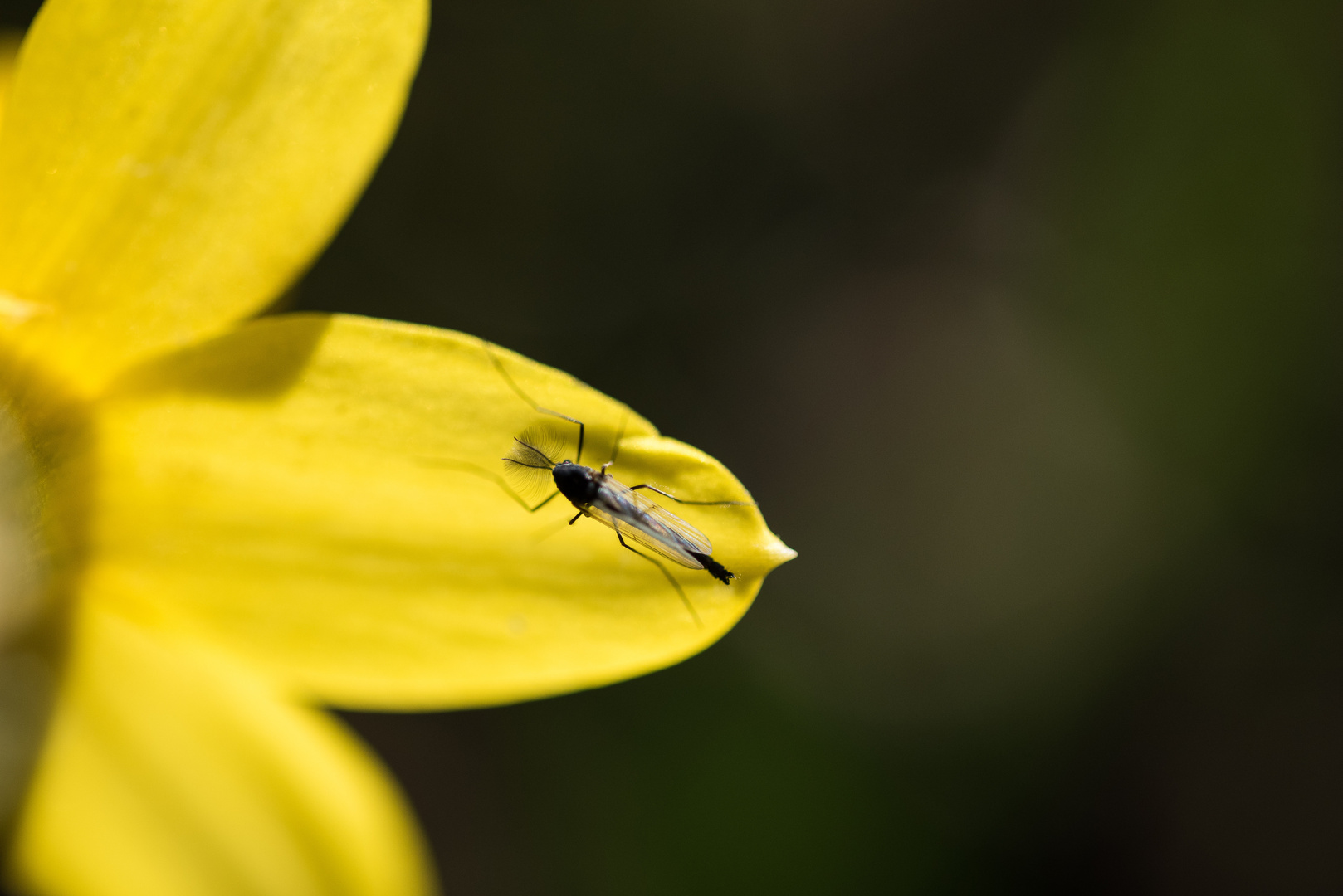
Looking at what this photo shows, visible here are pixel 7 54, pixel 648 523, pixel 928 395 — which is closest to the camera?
pixel 648 523

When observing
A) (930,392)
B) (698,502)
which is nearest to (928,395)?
(930,392)

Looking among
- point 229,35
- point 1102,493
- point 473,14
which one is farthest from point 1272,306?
point 229,35

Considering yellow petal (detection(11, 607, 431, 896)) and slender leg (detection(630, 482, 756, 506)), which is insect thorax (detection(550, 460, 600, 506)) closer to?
slender leg (detection(630, 482, 756, 506))

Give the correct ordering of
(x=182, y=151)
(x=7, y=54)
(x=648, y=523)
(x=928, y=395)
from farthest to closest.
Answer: (x=928, y=395), (x=7, y=54), (x=648, y=523), (x=182, y=151)

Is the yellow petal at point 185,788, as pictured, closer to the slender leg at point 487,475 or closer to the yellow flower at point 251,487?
the yellow flower at point 251,487

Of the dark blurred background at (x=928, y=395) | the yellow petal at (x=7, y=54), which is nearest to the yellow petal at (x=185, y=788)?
the yellow petal at (x=7, y=54)

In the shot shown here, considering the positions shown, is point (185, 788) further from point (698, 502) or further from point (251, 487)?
point (698, 502)
